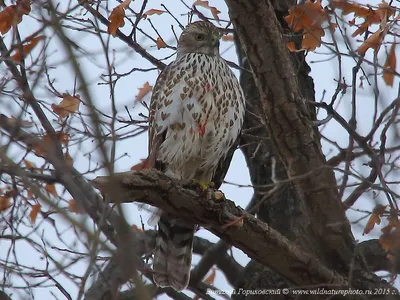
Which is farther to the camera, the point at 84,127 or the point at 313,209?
the point at 84,127

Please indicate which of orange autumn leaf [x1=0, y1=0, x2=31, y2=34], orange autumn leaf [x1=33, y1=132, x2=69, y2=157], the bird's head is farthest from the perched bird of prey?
orange autumn leaf [x1=0, y1=0, x2=31, y2=34]

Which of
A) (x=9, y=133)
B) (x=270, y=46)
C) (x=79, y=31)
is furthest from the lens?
(x=79, y=31)

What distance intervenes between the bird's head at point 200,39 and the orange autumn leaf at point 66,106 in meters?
1.13

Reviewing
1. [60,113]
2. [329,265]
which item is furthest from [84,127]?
[329,265]

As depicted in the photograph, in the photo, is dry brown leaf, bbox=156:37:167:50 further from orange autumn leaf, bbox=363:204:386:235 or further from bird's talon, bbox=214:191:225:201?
orange autumn leaf, bbox=363:204:386:235

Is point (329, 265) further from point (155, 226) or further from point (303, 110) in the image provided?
point (155, 226)

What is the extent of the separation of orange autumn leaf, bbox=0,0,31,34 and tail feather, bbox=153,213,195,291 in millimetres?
1777

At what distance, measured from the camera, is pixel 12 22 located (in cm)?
459

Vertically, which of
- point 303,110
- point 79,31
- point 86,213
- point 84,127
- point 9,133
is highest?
point 79,31

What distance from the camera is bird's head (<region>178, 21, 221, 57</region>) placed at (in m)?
5.81

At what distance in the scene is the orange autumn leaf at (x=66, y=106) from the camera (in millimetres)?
5075

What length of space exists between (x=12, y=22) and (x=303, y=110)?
1.92 meters

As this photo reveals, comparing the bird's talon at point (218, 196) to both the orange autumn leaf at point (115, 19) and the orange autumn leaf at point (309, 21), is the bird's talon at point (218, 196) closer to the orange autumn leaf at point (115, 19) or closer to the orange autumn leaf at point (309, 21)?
the orange autumn leaf at point (309, 21)

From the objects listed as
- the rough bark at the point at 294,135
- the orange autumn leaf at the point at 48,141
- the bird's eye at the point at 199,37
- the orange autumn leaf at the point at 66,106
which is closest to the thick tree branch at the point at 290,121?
the rough bark at the point at 294,135
